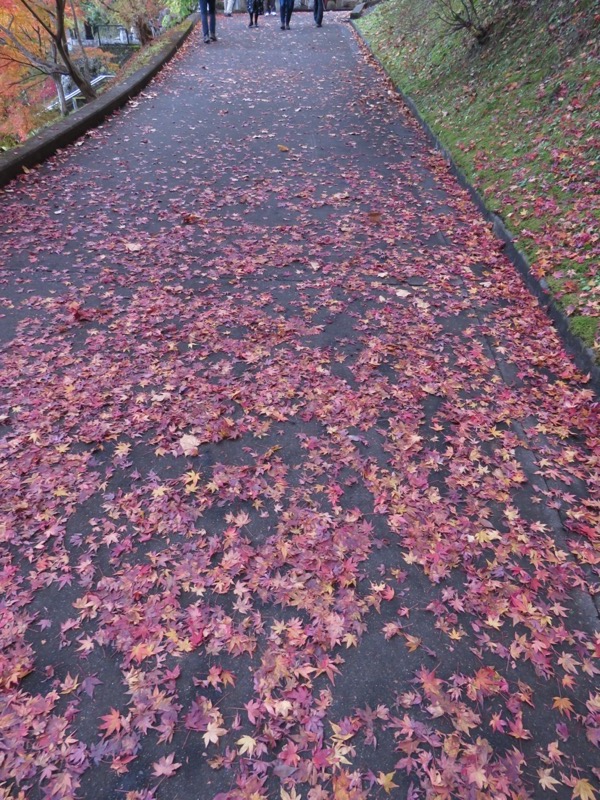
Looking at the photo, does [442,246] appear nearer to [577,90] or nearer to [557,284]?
[557,284]

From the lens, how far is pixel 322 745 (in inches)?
91.4

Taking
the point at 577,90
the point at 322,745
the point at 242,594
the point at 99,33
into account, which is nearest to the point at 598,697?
the point at 322,745

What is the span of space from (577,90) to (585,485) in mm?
6571

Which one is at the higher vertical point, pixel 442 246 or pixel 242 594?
pixel 442 246

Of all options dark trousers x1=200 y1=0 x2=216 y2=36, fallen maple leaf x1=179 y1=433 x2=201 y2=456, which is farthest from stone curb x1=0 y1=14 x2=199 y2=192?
fallen maple leaf x1=179 y1=433 x2=201 y2=456

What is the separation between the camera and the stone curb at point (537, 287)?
14.0ft

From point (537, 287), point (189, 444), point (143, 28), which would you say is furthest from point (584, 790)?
point (143, 28)

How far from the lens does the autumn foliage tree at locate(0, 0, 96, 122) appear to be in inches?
464

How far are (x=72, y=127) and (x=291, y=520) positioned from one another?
9.61 meters

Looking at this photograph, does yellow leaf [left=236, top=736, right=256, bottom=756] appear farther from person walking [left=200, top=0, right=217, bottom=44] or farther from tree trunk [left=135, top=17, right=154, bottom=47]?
tree trunk [left=135, top=17, right=154, bottom=47]

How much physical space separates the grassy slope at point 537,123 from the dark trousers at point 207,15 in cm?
779

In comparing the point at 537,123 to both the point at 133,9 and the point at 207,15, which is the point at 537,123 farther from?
the point at 133,9

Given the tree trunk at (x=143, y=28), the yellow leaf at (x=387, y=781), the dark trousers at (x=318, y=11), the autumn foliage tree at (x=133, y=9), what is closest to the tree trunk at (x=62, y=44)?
the autumn foliage tree at (x=133, y=9)

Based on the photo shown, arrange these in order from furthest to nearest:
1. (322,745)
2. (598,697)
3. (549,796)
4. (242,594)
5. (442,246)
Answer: (442,246) → (242,594) → (598,697) → (322,745) → (549,796)
